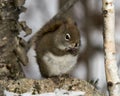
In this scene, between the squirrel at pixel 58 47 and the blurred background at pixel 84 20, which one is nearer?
the squirrel at pixel 58 47

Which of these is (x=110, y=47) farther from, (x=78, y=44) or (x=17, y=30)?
(x=17, y=30)

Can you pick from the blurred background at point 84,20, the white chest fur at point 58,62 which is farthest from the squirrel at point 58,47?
the blurred background at point 84,20

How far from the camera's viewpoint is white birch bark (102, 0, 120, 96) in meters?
1.24

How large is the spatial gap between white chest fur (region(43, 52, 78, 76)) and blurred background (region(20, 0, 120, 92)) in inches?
14.2

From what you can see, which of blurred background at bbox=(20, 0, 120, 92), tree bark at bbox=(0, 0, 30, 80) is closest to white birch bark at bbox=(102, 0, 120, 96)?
tree bark at bbox=(0, 0, 30, 80)

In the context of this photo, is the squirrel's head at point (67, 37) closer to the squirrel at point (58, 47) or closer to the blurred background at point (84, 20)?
the squirrel at point (58, 47)

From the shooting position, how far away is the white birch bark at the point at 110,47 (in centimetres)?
124

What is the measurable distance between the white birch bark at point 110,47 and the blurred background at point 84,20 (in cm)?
42

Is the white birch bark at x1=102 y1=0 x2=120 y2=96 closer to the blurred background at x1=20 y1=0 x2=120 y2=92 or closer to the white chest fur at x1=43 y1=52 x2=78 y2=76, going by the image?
the white chest fur at x1=43 y1=52 x2=78 y2=76

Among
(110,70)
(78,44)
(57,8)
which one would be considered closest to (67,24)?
(78,44)

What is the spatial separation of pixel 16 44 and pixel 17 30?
51mm

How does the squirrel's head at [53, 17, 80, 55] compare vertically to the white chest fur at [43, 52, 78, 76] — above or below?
above

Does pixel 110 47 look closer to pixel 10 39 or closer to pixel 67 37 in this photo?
pixel 67 37

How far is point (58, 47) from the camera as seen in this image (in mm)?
1266
